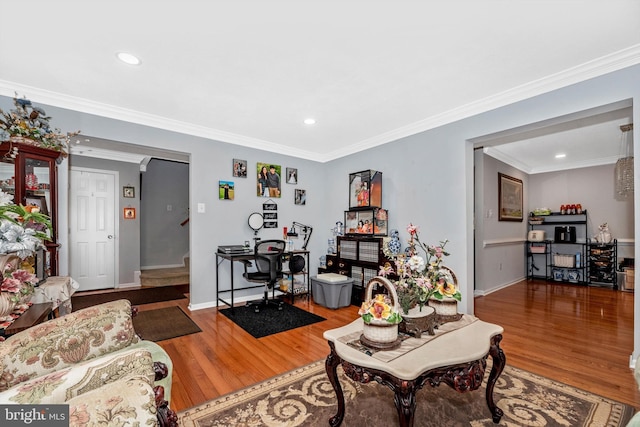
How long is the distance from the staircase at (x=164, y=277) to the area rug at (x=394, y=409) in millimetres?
4345

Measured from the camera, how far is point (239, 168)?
14.0 ft

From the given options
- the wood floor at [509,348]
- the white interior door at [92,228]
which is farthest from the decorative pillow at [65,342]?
the white interior door at [92,228]

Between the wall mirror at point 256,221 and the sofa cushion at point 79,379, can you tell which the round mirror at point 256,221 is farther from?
the sofa cushion at point 79,379

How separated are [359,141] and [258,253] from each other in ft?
7.51

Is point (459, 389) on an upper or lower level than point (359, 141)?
lower

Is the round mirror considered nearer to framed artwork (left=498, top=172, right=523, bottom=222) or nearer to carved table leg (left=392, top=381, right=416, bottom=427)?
carved table leg (left=392, top=381, right=416, bottom=427)

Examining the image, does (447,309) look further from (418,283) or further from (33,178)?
(33,178)

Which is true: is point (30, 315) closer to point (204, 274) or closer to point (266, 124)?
point (204, 274)

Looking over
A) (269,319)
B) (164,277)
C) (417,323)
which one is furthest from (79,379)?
(164,277)

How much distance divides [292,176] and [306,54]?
2744 millimetres

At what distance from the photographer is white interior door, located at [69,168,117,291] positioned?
4.95 m

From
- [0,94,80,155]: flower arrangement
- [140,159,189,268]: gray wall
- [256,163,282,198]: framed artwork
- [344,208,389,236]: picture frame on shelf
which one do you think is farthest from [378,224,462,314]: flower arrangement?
[140,159,189,268]: gray wall

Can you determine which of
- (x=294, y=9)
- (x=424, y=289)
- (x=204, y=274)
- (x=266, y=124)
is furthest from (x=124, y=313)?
(x=266, y=124)

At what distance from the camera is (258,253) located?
3770 mm
